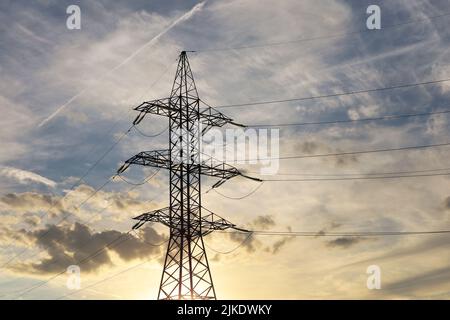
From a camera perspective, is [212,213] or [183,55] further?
[183,55]

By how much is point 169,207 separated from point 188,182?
259cm

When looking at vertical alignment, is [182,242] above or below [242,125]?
below

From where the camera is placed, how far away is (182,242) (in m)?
41.1
